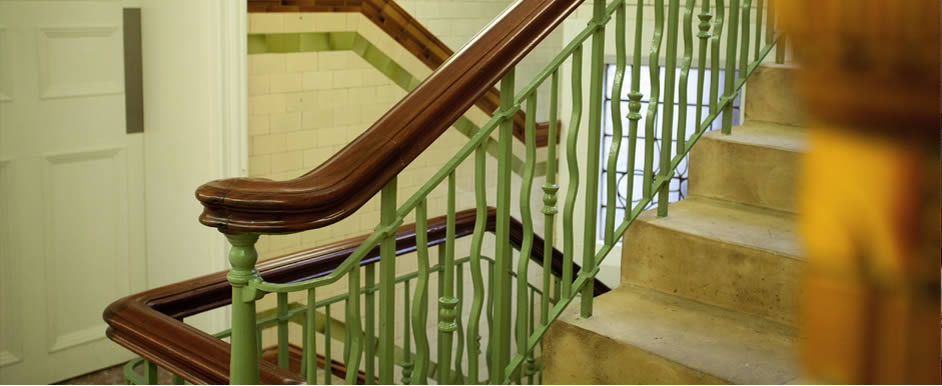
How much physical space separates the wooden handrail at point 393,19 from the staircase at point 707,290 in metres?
1.65

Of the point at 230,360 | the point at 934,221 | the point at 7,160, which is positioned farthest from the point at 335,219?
the point at 7,160

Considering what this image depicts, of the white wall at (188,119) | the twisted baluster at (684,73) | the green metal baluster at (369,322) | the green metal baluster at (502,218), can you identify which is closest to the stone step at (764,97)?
the twisted baluster at (684,73)

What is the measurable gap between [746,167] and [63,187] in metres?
2.45

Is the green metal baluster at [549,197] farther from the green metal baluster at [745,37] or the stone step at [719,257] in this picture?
the green metal baluster at [745,37]

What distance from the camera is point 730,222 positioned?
224 centimetres

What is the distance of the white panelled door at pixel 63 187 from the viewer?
3.37 metres

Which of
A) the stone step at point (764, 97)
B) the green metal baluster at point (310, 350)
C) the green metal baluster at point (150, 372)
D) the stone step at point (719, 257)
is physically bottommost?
the green metal baluster at point (150, 372)

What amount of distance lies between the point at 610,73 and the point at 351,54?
5.10ft

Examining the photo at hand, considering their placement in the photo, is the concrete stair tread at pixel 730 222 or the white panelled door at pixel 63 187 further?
the white panelled door at pixel 63 187

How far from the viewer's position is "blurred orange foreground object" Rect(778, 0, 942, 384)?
0.18 meters

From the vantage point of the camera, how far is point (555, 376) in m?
2.12

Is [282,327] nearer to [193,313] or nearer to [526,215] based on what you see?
[193,313]

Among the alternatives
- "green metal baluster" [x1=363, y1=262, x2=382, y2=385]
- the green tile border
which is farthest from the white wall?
"green metal baluster" [x1=363, y1=262, x2=382, y2=385]

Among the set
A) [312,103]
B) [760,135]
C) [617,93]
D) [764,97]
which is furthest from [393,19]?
[617,93]
